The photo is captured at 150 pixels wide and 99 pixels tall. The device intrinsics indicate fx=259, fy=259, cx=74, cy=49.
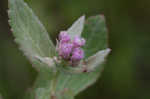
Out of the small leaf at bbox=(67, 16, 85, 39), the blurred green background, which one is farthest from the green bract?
the blurred green background

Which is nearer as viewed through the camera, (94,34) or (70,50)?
(70,50)

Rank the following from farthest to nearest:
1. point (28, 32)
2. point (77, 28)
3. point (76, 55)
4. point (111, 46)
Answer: point (111, 46), point (77, 28), point (28, 32), point (76, 55)

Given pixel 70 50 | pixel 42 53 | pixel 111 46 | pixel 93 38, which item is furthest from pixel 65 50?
pixel 111 46

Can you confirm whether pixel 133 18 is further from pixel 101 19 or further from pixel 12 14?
pixel 12 14

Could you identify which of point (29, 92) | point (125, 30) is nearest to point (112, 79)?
point (125, 30)

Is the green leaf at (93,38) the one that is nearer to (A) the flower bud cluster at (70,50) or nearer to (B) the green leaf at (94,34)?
(B) the green leaf at (94,34)

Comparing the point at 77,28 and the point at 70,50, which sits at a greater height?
the point at 77,28

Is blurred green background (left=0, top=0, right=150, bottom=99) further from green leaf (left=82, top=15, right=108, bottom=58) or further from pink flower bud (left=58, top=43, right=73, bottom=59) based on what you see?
pink flower bud (left=58, top=43, right=73, bottom=59)

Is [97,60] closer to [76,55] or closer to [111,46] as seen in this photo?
[76,55]
